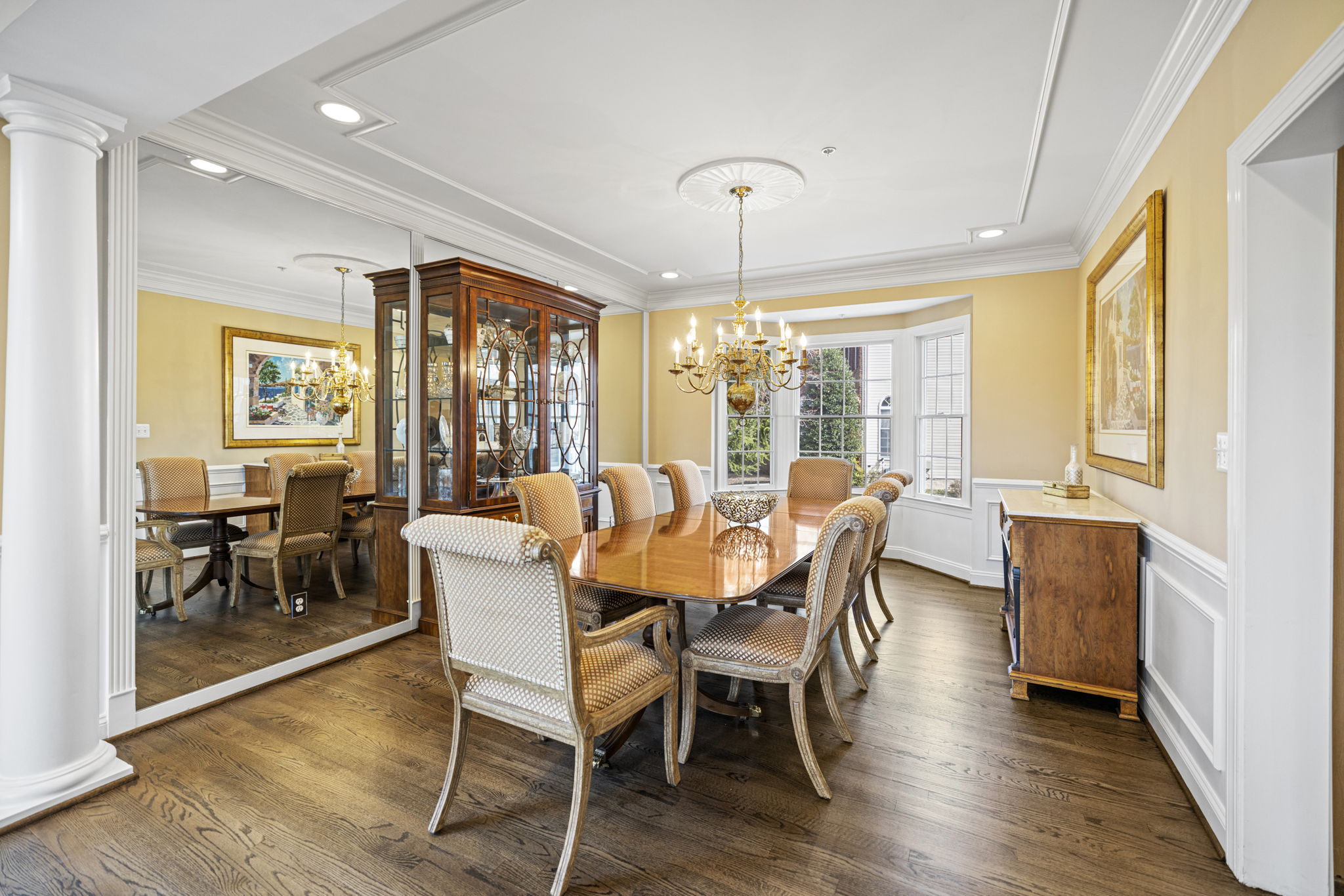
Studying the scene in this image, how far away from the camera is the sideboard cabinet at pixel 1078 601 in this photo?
102 inches

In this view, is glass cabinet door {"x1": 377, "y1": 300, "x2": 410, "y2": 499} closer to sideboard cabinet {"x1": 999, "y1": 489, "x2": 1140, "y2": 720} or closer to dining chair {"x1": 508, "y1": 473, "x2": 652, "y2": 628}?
dining chair {"x1": 508, "y1": 473, "x2": 652, "y2": 628}

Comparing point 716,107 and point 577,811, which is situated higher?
point 716,107

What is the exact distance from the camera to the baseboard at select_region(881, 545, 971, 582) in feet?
15.8

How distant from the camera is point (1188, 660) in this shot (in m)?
2.13

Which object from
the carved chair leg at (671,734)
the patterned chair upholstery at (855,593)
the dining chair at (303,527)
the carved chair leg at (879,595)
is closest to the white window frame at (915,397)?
the carved chair leg at (879,595)

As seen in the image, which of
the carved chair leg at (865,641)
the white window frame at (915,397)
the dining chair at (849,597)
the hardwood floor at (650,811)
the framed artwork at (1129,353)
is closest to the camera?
the hardwood floor at (650,811)

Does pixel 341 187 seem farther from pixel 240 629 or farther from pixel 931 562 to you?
pixel 931 562

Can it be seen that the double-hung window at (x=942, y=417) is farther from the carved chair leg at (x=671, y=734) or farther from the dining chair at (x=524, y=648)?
the dining chair at (x=524, y=648)

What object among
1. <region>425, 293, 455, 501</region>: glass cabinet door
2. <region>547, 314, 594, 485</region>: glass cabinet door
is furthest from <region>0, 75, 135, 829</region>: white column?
<region>547, 314, 594, 485</region>: glass cabinet door

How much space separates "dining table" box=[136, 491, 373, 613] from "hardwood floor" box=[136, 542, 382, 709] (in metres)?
0.04

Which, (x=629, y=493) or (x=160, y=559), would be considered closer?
(x=160, y=559)

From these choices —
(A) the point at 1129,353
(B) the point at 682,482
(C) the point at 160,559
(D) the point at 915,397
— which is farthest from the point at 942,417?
(C) the point at 160,559

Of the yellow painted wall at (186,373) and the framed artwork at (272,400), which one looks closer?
the yellow painted wall at (186,373)

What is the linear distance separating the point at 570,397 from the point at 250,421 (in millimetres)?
1981
